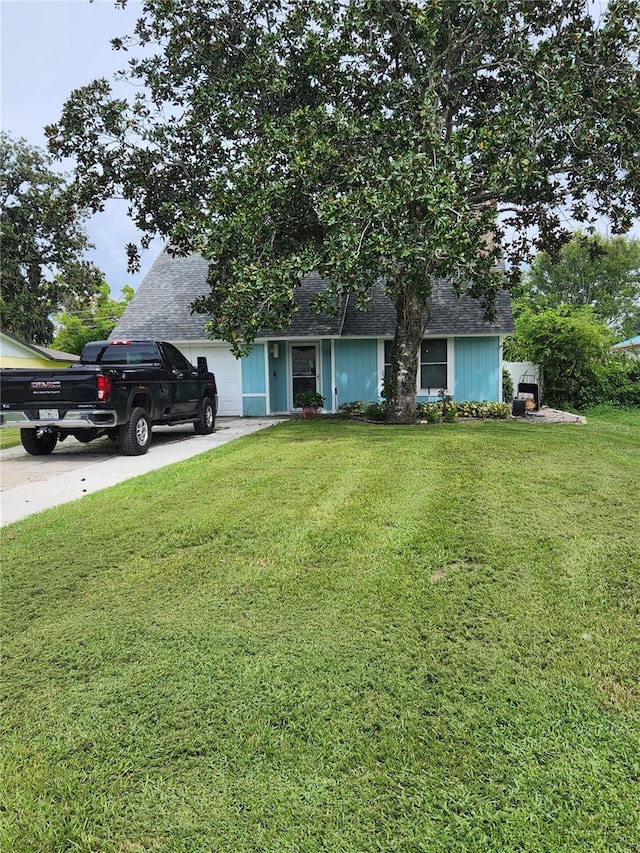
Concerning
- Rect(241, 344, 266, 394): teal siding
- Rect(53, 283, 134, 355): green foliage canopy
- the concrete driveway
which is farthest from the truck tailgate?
Rect(53, 283, 134, 355): green foliage canopy

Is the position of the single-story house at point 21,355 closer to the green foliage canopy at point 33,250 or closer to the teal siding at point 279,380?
the green foliage canopy at point 33,250

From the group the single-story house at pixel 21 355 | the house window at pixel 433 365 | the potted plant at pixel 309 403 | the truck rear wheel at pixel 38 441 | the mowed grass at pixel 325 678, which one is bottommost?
the mowed grass at pixel 325 678

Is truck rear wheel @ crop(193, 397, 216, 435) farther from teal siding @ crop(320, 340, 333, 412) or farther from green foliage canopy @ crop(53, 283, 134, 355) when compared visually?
green foliage canopy @ crop(53, 283, 134, 355)

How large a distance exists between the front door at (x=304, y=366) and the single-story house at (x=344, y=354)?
Result: 0.03 m

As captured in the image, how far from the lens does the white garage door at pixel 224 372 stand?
1670cm

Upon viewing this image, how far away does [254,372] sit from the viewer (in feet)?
53.9

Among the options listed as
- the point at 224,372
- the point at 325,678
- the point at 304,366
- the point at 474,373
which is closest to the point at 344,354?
the point at 304,366

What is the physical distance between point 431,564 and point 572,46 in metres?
10.5

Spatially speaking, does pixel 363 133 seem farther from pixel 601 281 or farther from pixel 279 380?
pixel 601 281

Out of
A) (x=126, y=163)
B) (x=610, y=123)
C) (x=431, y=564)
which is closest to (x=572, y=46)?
(x=610, y=123)

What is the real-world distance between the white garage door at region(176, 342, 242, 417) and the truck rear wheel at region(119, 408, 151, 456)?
718 cm

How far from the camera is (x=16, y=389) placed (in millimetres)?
8508

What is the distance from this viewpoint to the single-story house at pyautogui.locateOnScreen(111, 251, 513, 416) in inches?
627

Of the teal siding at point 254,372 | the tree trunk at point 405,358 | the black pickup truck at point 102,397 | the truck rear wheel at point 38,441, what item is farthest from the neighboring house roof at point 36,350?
the tree trunk at point 405,358
